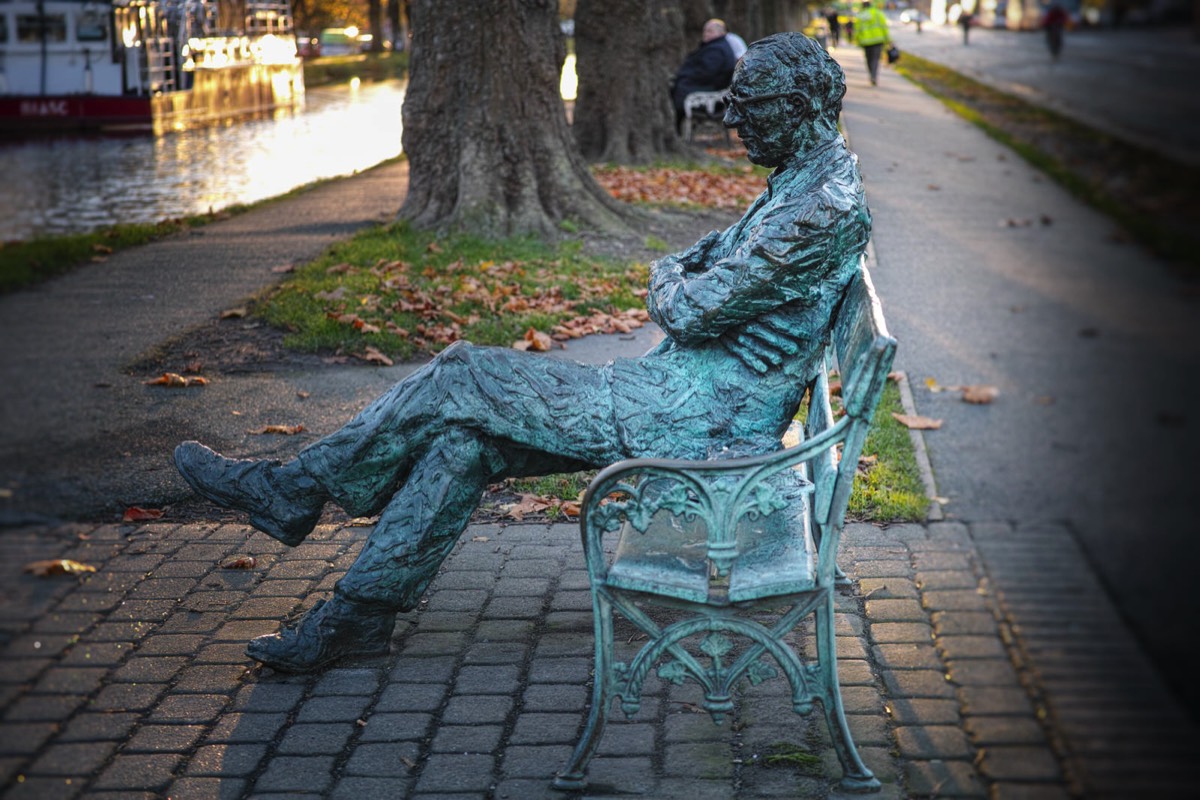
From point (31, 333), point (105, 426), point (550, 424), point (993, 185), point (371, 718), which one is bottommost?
point (371, 718)

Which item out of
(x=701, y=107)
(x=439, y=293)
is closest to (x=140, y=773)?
(x=439, y=293)

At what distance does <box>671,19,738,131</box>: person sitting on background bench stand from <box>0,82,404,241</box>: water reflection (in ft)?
15.7

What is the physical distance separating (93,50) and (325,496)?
160cm

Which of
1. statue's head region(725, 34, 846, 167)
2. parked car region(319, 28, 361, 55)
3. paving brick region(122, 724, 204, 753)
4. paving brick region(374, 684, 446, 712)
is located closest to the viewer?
paving brick region(122, 724, 204, 753)

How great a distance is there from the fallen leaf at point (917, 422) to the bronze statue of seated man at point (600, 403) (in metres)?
2.67

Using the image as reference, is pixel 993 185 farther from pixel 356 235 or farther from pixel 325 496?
pixel 356 235

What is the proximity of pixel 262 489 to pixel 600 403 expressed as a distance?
1043mm

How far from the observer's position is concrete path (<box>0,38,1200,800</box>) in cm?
161

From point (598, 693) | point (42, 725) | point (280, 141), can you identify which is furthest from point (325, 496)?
point (280, 141)

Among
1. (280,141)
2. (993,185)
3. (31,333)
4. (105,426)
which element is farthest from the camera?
(280,141)

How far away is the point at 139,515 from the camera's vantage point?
5.19 m

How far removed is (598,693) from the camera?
10.6 feet

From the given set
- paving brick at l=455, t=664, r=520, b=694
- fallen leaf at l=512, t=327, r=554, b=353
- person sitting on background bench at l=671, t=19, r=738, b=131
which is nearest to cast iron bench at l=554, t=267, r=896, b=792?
paving brick at l=455, t=664, r=520, b=694

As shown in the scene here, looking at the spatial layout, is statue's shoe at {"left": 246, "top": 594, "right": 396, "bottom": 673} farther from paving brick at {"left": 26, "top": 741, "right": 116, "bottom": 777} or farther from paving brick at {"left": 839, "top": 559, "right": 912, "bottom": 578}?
paving brick at {"left": 839, "top": 559, "right": 912, "bottom": 578}
